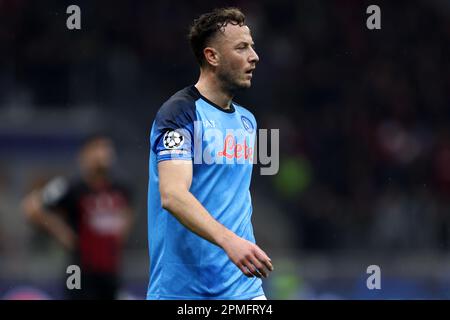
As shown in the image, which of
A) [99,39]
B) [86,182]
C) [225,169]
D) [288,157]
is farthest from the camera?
[99,39]

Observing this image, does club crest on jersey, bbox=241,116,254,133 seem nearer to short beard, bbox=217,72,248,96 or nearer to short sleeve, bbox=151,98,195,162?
short beard, bbox=217,72,248,96

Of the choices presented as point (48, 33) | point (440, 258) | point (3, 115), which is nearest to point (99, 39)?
point (48, 33)

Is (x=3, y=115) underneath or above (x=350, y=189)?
above

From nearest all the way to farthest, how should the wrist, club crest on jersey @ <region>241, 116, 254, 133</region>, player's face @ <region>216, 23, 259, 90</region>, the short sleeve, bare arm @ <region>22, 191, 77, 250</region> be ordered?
the wrist
the short sleeve
player's face @ <region>216, 23, 259, 90</region>
club crest on jersey @ <region>241, 116, 254, 133</region>
bare arm @ <region>22, 191, 77, 250</region>

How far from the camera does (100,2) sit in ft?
60.2

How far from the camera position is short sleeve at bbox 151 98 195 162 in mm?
5418

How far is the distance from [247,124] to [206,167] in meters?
0.47

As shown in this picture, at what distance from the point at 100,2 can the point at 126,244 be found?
17.0ft

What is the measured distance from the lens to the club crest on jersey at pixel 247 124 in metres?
5.99

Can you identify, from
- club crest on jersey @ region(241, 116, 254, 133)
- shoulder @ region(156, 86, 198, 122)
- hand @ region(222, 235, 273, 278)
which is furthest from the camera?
club crest on jersey @ region(241, 116, 254, 133)

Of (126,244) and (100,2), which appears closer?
(126,244)

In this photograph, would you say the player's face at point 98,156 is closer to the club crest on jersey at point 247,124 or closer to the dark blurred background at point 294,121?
the dark blurred background at point 294,121

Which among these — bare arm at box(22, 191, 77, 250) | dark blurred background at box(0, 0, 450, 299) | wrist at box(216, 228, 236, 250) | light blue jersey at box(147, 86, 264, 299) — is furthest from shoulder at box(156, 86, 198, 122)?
dark blurred background at box(0, 0, 450, 299)
